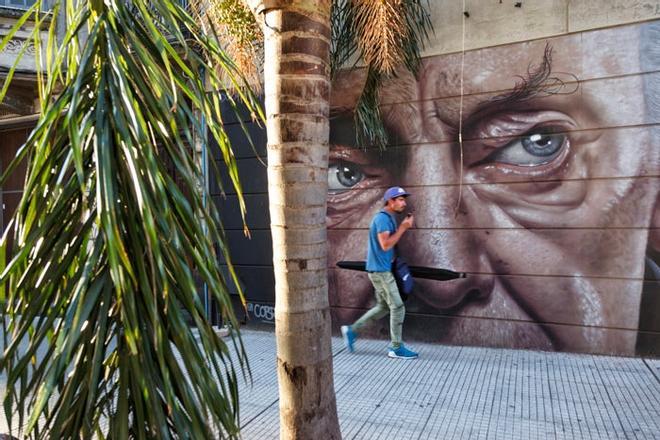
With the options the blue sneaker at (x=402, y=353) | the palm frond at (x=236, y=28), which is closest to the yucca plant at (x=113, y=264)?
the palm frond at (x=236, y=28)

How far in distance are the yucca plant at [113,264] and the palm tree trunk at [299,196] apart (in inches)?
41.9

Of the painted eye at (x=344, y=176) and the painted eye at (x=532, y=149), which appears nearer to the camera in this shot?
the painted eye at (x=532, y=149)

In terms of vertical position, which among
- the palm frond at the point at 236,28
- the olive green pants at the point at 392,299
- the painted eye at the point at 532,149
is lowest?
the olive green pants at the point at 392,299

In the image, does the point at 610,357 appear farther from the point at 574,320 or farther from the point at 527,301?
the point at 527,301

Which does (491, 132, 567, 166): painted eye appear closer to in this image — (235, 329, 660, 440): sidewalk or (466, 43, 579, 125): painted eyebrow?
(466, 43, 579, 125): painted eyebrow

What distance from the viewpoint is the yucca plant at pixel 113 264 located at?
1.43m

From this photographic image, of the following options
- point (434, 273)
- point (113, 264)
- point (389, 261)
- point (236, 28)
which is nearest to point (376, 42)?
point (236, 28)

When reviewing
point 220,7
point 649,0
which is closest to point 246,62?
point 220,7

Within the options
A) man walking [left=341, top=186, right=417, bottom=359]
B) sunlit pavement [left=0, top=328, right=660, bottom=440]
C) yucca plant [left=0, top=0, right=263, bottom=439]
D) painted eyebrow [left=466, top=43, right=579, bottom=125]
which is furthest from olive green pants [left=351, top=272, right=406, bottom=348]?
yucca plant [left=0, top=0, right=263, bottom=439]

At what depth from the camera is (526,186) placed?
19.2 ft

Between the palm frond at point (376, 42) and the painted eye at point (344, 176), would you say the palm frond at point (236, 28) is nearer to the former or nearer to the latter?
the palm frond at point (376, 42)

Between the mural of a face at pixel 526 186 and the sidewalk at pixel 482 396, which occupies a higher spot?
the mural of a face at pixel 526 186

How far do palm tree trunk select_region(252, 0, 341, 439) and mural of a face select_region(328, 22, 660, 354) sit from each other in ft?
12.1

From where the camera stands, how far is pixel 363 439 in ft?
12.4
